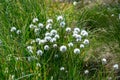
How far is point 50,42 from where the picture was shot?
10.5 ft

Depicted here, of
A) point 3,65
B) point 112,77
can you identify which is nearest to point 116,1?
point 112,77

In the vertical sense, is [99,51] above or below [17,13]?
below

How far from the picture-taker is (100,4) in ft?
14.8

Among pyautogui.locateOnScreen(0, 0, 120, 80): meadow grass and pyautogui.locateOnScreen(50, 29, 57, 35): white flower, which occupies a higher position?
pyautogui.locateOnScreen(50, 29, 57, 35): white flower

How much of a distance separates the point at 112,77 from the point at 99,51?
0.45 metres

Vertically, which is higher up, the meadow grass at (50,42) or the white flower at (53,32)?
the white flower at (53,32)

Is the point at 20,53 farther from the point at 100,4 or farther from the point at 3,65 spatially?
the point at 100,4

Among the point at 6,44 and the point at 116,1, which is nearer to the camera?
the point at 6,44

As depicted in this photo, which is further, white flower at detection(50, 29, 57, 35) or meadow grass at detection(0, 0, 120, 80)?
white flower at detection(50, 29, 57, 35)

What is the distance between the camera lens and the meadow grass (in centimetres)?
294

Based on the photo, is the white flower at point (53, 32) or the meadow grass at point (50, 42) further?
the white flower at point (53, 32)

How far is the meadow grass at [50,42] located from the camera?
116 inches

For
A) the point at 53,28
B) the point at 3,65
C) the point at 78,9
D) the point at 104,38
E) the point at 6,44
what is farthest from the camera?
the point at 78,9

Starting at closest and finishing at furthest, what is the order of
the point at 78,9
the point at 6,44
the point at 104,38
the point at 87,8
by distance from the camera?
the point at 6,44, the point at 104,38, the point at 87,8, the point at 78,9
